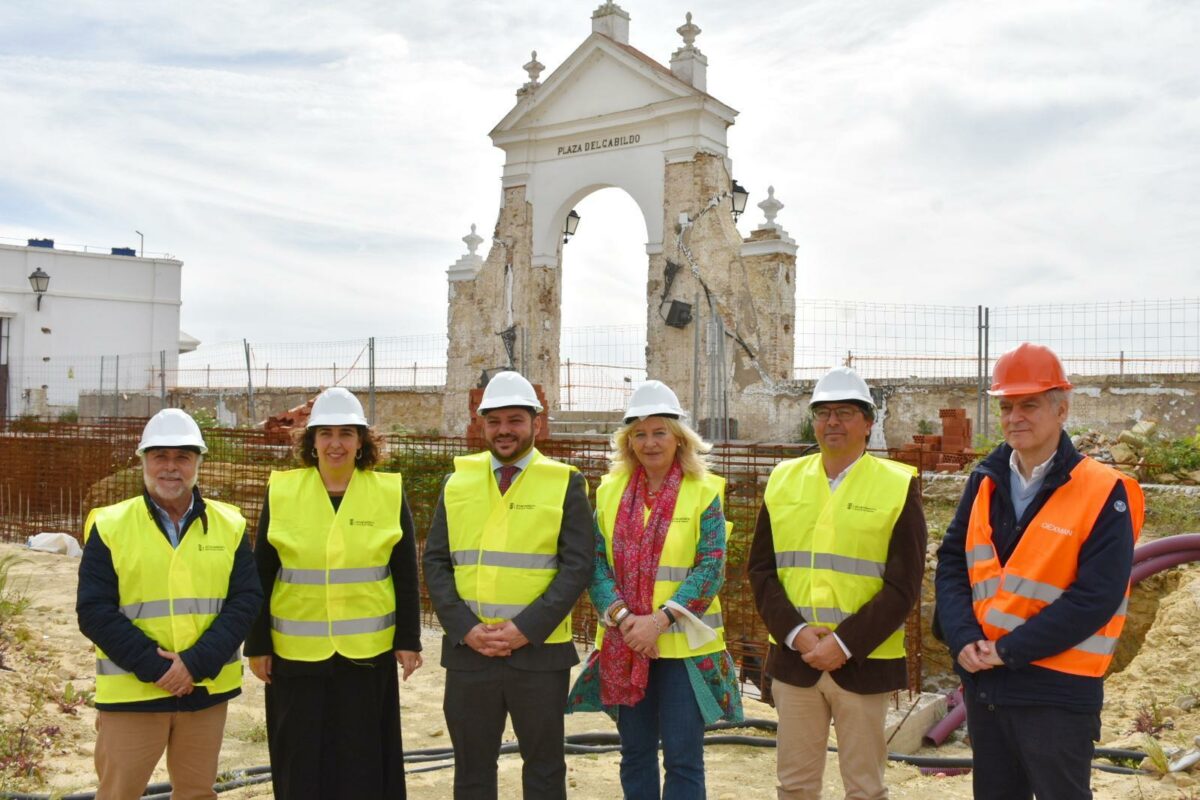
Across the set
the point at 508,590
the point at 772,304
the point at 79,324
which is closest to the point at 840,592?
the point at 508,590

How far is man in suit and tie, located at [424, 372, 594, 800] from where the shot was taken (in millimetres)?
3879

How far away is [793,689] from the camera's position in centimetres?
Result: 386

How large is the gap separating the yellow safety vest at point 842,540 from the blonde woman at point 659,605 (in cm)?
30

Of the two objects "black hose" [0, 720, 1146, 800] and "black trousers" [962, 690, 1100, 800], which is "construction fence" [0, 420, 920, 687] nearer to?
"black hose" [0, 720, 1146, 800]

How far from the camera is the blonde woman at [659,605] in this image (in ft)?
12.8

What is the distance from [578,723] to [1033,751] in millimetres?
3336

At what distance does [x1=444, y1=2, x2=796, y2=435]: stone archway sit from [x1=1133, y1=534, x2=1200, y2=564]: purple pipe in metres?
10.1

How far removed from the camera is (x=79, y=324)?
33.0 meters

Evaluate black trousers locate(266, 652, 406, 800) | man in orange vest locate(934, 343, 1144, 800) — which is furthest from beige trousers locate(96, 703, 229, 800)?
man in orange vest locate(934, 343, 1144, 800)

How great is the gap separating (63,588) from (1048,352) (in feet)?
31.3

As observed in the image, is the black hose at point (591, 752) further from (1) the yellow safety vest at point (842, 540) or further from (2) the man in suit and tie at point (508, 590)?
(1) the yellow safety vest at point (842, 540)

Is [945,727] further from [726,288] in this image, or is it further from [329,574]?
[726,288]

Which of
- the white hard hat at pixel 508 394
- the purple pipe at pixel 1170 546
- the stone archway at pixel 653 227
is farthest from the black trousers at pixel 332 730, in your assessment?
the stone archway at pixel 653 227

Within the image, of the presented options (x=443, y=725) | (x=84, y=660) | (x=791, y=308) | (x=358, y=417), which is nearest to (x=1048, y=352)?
(x=358, y=417)
